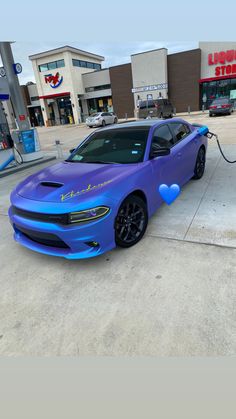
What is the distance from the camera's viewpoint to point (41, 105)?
36.0 m

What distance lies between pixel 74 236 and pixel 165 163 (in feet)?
6.14

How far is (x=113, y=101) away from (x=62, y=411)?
34.2m

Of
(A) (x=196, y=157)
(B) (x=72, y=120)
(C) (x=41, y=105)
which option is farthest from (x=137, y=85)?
(A) (x=196, y=157)

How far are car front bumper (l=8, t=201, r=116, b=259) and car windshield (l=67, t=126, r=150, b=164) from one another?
1.11 m

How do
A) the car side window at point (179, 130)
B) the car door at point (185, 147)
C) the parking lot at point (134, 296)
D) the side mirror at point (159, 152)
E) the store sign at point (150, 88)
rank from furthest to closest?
the store sign at point (150, 88) < the car side window at point (179, 130) < the car door at point (185, 147) < the side mirror at point (159, 152) < the parking lot at point (134, 296)

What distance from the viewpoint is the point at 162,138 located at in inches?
163

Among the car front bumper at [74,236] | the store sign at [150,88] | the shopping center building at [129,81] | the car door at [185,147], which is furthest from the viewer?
the store sign at [150,88]

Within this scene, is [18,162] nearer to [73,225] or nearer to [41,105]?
[73,225]

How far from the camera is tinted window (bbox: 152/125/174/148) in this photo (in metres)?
3.93

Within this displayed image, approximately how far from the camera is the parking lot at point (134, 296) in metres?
2.11

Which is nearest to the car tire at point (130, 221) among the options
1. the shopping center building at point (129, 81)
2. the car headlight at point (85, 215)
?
the car headlight at point (85, 215)

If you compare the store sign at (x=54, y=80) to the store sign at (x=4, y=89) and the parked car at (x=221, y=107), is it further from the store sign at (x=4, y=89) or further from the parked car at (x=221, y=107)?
the store sign at (x=4, y=89)

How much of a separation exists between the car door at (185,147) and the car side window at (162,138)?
12 centimetres

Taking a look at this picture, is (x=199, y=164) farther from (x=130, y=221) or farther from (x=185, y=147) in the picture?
(x=130, y=221)
